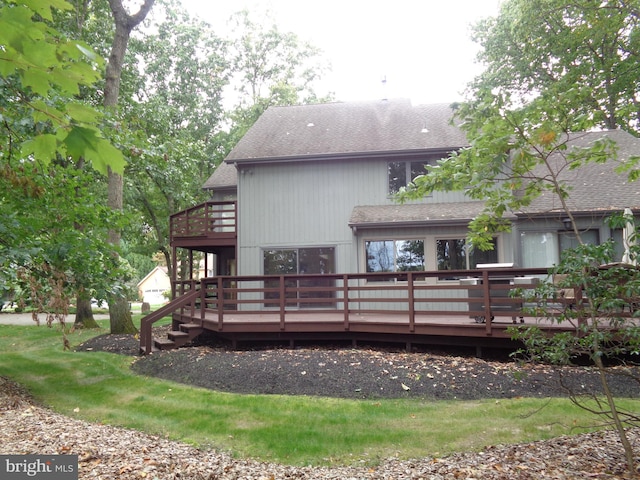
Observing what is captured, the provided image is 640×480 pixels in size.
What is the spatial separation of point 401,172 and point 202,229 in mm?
6811

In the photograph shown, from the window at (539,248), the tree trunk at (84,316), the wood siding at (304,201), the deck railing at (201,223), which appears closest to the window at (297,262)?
the wood siding at (304,201)

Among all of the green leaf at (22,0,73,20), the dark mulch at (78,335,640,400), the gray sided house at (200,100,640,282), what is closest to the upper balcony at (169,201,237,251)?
the gray sided house at (200,100,640,282)

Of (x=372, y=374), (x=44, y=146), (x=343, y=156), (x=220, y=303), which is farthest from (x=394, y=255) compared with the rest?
(x=44, y=146)

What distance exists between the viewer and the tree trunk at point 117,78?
476 inches

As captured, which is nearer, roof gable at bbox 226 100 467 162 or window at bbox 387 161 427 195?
window at bbox 387 161 427 195

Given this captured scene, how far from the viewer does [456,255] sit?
12141 millimetres

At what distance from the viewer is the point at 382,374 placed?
678cm

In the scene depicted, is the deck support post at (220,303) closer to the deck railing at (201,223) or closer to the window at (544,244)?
the deck railing at (201,223)

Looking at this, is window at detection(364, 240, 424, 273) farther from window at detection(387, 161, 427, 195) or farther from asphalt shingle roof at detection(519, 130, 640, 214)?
asphalt shingle roof at detection(519, 130, 640, 214)

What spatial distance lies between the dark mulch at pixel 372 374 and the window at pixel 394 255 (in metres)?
4.05

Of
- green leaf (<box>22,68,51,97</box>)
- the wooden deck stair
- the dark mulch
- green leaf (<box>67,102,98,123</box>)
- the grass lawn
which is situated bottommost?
the grass lawn

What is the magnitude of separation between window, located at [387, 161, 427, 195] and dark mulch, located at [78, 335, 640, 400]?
19.7ft

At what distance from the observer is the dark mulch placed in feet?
20.1

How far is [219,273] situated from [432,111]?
10201 mm
